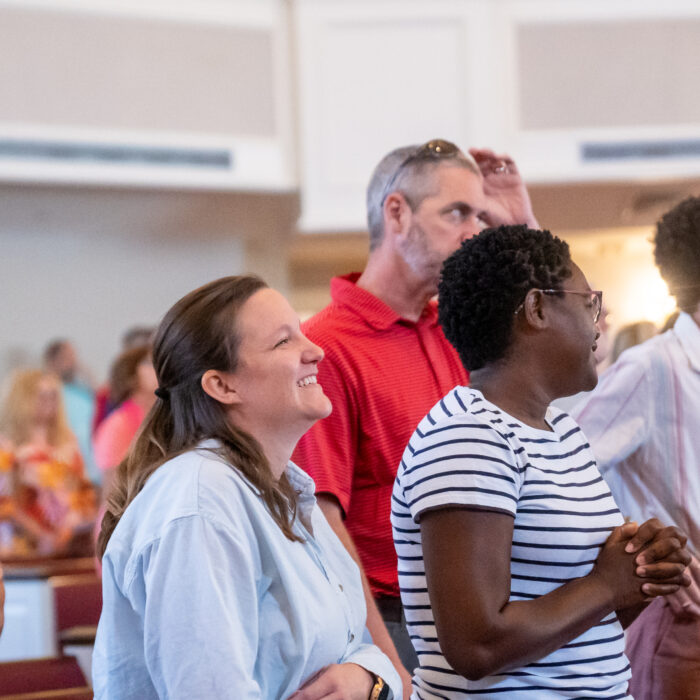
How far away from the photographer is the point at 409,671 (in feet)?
6.19

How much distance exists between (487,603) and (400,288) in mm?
958

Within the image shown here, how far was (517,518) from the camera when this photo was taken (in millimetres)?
1217

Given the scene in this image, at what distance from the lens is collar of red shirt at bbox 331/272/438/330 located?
77.3 inches

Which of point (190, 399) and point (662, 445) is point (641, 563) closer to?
point (662, 445)

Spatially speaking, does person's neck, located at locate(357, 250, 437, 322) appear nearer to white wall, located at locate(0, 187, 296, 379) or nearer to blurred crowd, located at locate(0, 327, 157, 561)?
blurred crowd, located at locate(0, 327, 157, 561)

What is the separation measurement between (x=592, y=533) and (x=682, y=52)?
536cm

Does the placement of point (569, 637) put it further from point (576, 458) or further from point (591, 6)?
point (591, 6)

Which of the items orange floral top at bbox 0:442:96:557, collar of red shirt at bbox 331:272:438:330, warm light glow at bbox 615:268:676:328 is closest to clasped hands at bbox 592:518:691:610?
collar of red shirt at bbox 331:272:438:330

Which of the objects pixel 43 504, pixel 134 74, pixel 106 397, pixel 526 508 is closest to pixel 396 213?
pixel 526 508

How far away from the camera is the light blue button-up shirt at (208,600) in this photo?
1.20 meters

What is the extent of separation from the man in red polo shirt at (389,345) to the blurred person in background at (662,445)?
1.08ft

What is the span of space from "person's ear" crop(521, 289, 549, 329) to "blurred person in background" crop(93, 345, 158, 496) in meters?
2.52

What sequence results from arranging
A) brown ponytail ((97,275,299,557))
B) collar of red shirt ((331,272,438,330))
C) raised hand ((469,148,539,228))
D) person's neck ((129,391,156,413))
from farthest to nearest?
person's neck ((129,391,156,413))
raised hand ((469,148,539,228))
collar of red shirt ((331,272,438,330))
brown ponytail ((97,275,299,557))

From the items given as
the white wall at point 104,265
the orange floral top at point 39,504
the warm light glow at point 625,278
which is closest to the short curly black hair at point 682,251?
the orange floral top at point 39,504
